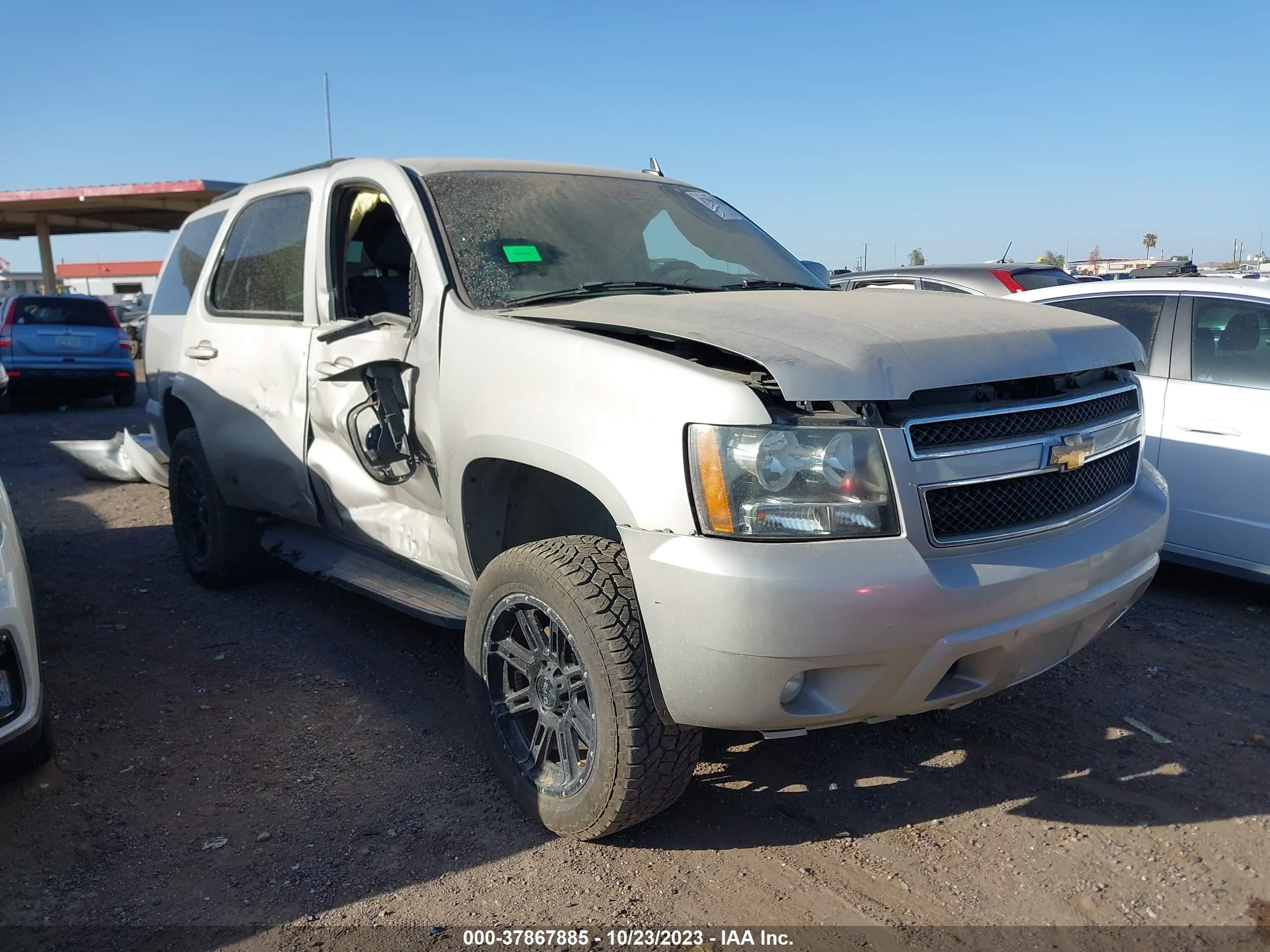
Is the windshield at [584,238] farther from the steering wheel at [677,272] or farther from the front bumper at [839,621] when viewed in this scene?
the front bumper at [839,621]

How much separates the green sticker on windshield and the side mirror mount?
1322 millimetres

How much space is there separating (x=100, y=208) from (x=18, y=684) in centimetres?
2751

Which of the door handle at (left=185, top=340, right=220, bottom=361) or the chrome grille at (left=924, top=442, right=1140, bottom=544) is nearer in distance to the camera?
the chrome grille at (left=924, top=442, right=1140, bottom=544)

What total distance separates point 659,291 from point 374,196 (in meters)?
1.35

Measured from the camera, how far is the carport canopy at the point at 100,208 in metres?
23.0

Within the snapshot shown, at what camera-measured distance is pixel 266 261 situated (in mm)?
4543

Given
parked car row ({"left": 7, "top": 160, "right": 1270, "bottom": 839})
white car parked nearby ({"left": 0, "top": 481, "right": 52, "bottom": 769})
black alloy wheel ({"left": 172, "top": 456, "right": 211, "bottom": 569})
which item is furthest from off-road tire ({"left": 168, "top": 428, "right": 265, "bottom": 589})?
white car parked nearby ({"left": 0, "top": 481, "right": 52, "bottom": 769})

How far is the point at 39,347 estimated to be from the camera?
45.4 feet

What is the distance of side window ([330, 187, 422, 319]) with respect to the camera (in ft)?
13.3

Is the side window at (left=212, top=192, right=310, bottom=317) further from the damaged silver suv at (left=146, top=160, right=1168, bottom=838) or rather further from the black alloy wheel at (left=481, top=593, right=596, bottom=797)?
the black alloy wheel at (left=481, top=593, right=596, bottom=797)

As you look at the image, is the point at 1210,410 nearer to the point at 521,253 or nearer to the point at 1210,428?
the point at 1210,428

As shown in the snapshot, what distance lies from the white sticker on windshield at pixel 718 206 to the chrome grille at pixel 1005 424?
195 centimetres

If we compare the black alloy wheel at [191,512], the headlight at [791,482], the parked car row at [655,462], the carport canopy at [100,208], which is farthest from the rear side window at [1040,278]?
the carport canopy at [100,208]

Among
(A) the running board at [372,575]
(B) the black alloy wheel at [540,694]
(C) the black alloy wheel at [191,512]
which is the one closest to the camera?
(B) the black alloy wheel at [540,694]
